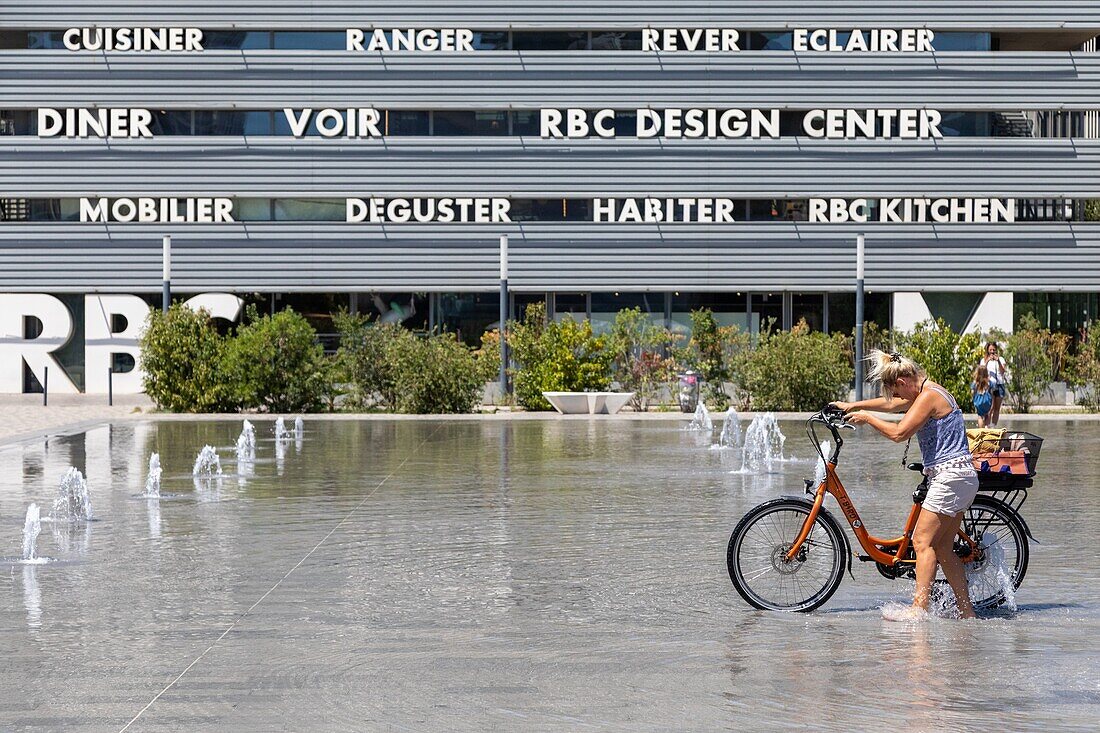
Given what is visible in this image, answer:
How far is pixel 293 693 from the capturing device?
24.7ft

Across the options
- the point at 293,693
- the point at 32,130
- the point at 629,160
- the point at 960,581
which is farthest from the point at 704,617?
the point at 32,130

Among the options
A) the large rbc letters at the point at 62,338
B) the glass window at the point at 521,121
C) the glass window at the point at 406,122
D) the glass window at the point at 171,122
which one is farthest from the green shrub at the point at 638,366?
the glass window at the point at 171,122

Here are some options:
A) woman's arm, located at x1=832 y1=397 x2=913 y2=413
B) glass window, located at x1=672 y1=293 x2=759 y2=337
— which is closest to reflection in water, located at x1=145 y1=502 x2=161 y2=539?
woman's arm, located at x1=832 y1=397 x2=913 y2=413

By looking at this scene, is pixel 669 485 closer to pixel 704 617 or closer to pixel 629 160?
pixel 704 617

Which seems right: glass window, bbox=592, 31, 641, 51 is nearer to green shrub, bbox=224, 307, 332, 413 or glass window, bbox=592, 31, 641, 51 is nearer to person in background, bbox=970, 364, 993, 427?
green shrub, bbox=224, 307, 332, 413

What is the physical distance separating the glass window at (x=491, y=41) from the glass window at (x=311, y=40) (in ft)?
13.3

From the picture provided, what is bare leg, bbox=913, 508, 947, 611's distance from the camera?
9602 millimetres

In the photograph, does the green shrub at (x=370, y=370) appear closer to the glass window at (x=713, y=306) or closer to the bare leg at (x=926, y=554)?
the glass window at (x=713, y=306)

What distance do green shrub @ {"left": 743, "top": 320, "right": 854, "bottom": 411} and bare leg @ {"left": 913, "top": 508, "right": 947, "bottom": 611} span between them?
2597 cm

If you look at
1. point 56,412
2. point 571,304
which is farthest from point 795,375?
point 56,412

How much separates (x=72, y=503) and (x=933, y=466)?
912 centimetres

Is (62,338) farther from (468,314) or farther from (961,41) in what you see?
(961,41)

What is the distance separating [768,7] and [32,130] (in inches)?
888

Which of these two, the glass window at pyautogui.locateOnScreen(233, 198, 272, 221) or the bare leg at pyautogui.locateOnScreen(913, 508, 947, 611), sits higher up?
the glass window at pyautogui.locateOnScreen(233, 198, 272, 221)
